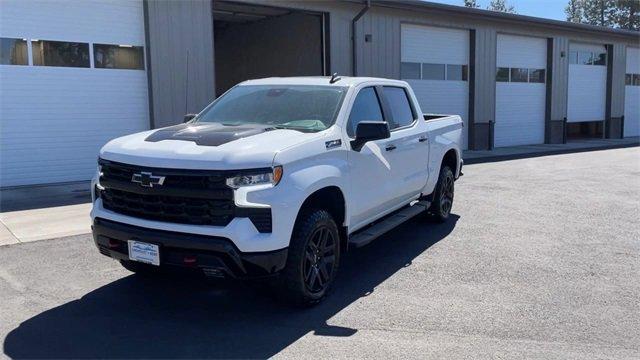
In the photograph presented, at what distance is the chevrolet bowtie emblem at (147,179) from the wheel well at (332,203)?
119cm

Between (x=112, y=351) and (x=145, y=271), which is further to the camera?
(x=145, y=271)

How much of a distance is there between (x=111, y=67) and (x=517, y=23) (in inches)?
596

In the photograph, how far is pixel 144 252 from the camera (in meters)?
4.25

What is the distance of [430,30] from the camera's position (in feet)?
62.3

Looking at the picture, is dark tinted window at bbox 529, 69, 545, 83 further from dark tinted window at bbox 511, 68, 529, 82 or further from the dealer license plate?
the dealer license plate

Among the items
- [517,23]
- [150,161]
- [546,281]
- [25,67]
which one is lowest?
[546,281]

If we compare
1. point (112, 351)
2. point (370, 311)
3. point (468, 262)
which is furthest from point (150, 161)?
point (468, 262)

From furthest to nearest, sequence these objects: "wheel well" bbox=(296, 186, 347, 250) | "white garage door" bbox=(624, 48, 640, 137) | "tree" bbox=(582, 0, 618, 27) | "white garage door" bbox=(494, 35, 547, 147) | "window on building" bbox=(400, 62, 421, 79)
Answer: "tree" bbox=(582, 0, 618, 27)
"white garage door" bbox=(624, 48, 640, 137)
"white garage door" bbox=(494, 35, 547, 147)
"window on building" bbox=(400, 62, 421, 79)
"wheel well" bbox=(296, 186, 347, 250)

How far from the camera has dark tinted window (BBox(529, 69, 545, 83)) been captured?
2271cm

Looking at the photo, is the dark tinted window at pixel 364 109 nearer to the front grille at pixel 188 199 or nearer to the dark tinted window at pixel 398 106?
the dark tinted window at pixel 398 106

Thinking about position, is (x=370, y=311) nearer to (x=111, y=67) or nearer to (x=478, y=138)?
(x=111, y=67)

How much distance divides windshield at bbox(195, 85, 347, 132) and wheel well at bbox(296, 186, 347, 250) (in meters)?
0.57

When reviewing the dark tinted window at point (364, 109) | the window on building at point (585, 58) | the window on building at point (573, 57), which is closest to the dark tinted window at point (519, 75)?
the window on building at point (573, 57)

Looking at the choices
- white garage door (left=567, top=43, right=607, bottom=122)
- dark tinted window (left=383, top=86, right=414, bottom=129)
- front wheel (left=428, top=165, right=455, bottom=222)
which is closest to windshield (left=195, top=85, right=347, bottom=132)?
dark tinted window (left=383, top=86, right=414, bottom=129)
